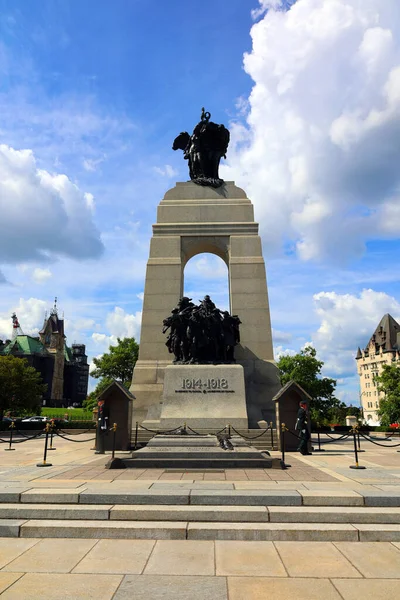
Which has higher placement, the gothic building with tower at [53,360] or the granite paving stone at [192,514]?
the gothic building with tower at [53,360]

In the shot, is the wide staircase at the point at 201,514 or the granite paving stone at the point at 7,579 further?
the wide staircase at the point at 201,514

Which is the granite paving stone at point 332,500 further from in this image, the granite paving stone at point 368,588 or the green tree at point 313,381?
the green tree at point 313,381

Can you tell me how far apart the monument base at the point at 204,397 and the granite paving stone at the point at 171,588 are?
14.1m

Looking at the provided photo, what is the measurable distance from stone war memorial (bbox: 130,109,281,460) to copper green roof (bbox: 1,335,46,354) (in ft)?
305

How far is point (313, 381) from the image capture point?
59438mm

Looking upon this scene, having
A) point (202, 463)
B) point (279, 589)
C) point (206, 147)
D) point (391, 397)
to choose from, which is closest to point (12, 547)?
point (279, 589)

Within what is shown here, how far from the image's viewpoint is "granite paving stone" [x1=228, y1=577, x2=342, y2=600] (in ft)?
14.8

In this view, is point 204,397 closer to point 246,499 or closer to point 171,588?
point 246,499

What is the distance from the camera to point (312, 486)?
837cm

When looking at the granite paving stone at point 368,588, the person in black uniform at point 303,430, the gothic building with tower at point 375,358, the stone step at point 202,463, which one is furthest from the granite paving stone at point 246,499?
the gothic building with tower at point 375,358

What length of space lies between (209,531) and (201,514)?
1.50 ft

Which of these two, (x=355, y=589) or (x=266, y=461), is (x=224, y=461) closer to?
Answer: (x=266, y=461)

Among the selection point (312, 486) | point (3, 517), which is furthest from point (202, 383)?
point (3, 517)

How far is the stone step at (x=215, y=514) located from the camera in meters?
6.82
